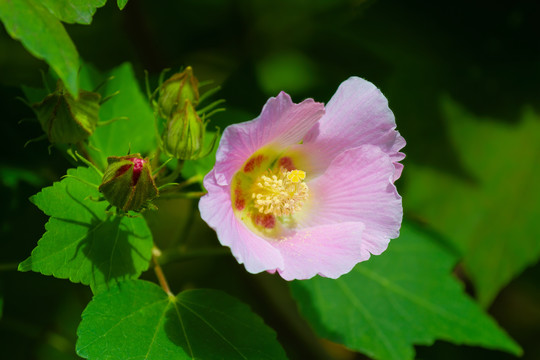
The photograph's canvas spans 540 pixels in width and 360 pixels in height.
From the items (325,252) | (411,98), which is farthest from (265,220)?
(411,98)

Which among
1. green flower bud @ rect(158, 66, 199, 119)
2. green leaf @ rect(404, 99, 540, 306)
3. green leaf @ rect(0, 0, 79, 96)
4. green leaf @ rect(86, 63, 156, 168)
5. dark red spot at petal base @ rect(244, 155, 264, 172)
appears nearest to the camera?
green leaf @ rect(0, 0, 79, 96)

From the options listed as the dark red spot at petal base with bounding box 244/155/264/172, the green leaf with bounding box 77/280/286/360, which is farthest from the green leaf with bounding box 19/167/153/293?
the dark red spot at petal base with bounding box 244/155/264/172

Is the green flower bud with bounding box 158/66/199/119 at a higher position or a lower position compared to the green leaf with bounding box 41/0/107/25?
lower

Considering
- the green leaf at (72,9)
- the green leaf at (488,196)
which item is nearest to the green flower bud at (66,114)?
the green leaf at (72,9)

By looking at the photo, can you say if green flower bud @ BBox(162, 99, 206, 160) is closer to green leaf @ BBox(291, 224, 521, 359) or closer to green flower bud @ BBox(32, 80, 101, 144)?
green flower bud @ BBox(32, 80, 101, 144)

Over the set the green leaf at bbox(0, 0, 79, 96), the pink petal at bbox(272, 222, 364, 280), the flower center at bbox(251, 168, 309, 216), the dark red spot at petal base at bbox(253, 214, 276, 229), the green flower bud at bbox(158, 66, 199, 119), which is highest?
the green leaf at bbox(0, 0, 79, 96)

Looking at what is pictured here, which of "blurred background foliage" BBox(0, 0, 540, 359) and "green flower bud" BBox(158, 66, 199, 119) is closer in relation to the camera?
"green flower bud" BBox(158, 66, 199, 119)
